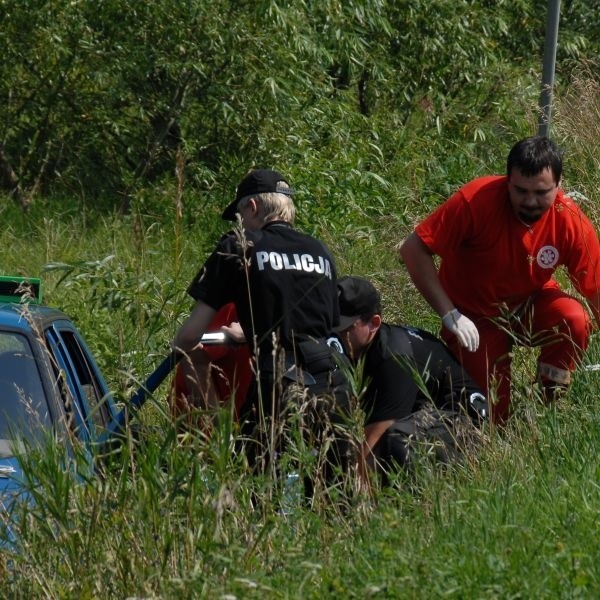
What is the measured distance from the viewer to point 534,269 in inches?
279

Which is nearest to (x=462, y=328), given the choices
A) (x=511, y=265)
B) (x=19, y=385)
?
(x=511, y=265)

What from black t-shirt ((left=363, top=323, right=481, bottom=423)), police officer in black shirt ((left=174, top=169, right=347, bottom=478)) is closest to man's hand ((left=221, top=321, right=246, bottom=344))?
police officer in black shirt ((left=174, top=169, right=347, bottom=478))

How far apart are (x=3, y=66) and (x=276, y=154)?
109 inches

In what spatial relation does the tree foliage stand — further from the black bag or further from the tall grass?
the tall grass

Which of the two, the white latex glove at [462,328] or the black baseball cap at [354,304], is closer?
the black baseball cap at [354,304]

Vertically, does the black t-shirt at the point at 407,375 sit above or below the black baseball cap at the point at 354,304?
below

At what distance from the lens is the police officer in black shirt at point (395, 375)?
5871 mm

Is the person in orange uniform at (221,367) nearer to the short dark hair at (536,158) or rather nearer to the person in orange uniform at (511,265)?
the person in orange uniform at (511,265)

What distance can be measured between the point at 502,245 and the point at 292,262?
1.57m

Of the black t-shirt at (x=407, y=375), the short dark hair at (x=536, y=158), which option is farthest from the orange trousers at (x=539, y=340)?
the short dark hair at (x=536, y=158)

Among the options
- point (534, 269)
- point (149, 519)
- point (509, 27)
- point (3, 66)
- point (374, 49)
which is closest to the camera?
point (149, 519)

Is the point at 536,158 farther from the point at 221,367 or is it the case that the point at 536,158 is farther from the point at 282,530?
the point at 282,530

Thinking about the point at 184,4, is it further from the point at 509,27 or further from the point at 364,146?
the point at 509,27

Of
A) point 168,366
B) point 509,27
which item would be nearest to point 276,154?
point 509,27
